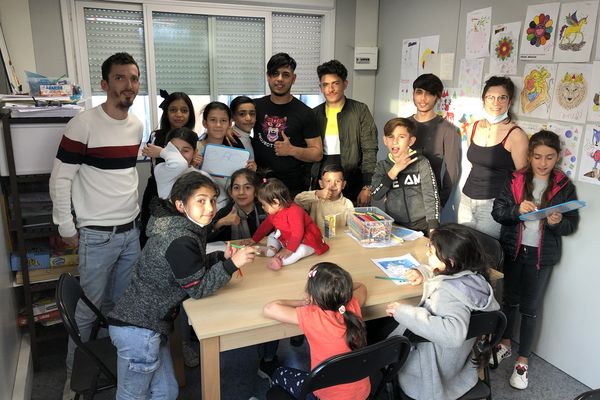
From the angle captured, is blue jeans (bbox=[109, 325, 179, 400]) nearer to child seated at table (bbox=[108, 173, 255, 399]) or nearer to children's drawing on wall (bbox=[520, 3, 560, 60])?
child seated at table (bbox=[108, 173, 255, 399])

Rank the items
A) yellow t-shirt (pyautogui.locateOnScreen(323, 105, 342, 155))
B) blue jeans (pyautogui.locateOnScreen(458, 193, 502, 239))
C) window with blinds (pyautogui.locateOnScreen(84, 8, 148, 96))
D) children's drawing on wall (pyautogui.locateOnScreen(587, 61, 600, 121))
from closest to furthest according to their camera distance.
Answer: children's drawing on wall (pyautogui.locateOnScreen(587, 61, 600, 121)) → blue jeans (pyautogui.locateOnScreen(458, 193, 502, 239)) → yellow t-shirt (pyautogui.locateOnScreen(323, 105, 342, 155)) → window with blinds (pyautogui.locateOnScreen(84, 8, 148, 96))

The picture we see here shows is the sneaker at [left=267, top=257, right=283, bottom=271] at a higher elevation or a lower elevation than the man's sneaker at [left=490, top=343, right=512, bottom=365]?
higher

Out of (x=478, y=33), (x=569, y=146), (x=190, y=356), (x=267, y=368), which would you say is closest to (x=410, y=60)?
(x=478, y=33)

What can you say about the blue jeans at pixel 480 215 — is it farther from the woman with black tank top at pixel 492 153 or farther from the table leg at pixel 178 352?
the table leg at pixel 178 352

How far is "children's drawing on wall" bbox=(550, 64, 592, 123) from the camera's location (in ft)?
7.75

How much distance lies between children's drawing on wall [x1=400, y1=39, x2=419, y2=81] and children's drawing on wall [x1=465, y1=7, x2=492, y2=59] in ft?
2.08

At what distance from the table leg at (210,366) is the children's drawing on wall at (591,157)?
6.65 ft

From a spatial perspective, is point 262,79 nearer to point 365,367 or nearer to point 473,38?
point 473,38

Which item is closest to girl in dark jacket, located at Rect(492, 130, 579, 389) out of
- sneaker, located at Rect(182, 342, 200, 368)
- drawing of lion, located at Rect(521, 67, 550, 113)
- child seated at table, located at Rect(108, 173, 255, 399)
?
drawing of lion, located at Rect(521, 67, 550, 113)

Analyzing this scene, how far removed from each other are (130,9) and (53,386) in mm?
2919

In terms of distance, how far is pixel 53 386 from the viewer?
2.37 m

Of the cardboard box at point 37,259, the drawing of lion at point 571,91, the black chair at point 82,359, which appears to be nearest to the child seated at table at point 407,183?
the drawing of lion at point 571,91

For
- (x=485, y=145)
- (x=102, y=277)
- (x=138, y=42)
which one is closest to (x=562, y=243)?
(x=485, y=145)

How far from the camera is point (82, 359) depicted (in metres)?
1.91
